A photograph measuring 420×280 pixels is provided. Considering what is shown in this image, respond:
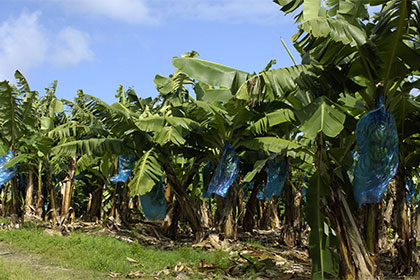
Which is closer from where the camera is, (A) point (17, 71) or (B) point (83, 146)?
(B) point (83, 146)

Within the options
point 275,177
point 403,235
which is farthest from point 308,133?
point 275,177

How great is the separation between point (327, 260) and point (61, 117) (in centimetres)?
1079

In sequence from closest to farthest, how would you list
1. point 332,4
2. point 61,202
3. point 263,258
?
1. point 332,4
2. point 263,258
3. point 61,202

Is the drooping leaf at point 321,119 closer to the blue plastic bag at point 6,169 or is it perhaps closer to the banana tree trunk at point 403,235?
the banana tree trunk at point 403,235

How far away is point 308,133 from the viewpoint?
587 centimetres

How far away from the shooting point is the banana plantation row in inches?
237

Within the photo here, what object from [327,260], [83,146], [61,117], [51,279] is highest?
[61,117]

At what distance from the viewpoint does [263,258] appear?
9.01 meters

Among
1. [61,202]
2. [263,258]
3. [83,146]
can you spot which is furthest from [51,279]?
[61,202]

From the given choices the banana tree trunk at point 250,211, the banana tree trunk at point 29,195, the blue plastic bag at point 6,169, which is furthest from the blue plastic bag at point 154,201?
the banana tree trunk at point 29,195

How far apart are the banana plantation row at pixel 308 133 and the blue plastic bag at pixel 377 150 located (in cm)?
1

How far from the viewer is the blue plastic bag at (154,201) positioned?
1114cm

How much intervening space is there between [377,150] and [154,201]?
647 cm

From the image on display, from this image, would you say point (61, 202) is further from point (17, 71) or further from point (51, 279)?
point (51, 279)
